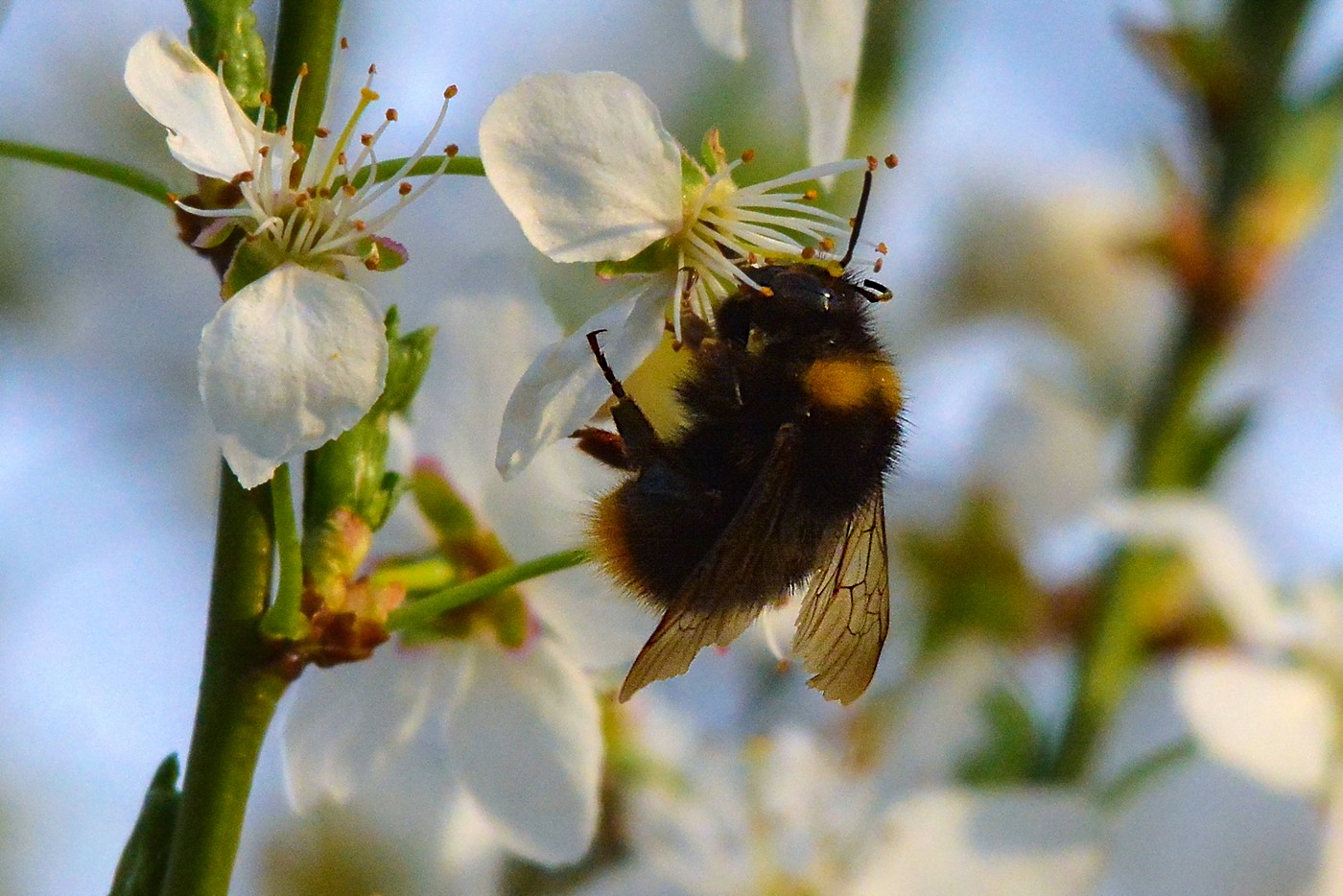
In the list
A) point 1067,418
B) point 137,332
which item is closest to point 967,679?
point 1067,418

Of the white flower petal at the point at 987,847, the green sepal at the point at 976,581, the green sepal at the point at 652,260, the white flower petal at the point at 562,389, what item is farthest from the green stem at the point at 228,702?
the green sepal at the point at 976,581

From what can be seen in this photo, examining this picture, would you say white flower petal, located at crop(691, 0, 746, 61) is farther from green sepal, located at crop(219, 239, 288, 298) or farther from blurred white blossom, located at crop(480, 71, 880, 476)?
green sepal, located at crop(219, 239, 288, 298)

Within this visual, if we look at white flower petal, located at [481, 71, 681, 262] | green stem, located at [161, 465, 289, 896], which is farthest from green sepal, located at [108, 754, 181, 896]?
white flower petal, located at [481, 71, 681, 262]

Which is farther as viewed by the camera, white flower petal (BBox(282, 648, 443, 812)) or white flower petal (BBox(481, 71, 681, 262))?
white flower petal (BBox(282, 648, 443, 812))

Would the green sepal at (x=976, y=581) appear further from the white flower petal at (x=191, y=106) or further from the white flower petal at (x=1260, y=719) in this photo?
the white flower petal at (x=191, y=106)

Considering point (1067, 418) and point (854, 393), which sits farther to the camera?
point (1067, 418)

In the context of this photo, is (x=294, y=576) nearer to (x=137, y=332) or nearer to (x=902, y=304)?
(x=902, y=304)

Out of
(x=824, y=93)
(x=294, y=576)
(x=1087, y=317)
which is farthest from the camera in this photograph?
(x=1087, y=317)
